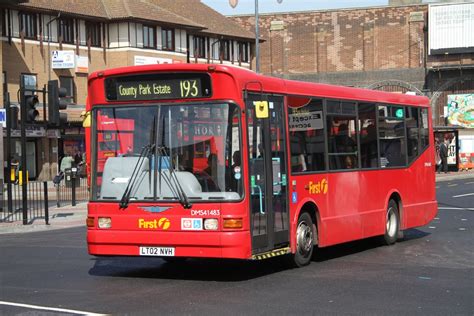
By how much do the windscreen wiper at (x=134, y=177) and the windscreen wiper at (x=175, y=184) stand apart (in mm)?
183

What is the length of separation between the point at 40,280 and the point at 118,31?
141 feet

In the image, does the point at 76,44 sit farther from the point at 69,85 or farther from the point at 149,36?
the point at 149,36

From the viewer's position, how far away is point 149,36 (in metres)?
53.3

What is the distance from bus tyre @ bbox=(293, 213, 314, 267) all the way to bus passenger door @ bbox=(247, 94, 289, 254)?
1.35ft

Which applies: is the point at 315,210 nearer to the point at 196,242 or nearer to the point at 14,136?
the point at 196,242

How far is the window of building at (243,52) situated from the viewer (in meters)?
63.3

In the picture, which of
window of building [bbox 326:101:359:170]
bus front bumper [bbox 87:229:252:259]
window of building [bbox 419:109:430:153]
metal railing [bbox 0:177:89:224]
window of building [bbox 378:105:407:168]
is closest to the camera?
bus front bumper [bbox 87:229:252:259]

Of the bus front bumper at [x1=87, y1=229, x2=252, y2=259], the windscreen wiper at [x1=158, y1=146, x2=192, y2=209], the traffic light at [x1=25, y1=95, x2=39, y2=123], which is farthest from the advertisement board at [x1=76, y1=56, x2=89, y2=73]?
the windscreen wiper at [x1=158, y1=146, x2=192, y2=209]

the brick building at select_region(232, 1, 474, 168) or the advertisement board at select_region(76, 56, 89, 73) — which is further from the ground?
the brick building at select_region(232, 1, 474, 168)

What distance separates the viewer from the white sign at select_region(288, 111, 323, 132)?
1159cm

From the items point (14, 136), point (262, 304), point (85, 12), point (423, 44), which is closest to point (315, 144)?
point (262, 304)

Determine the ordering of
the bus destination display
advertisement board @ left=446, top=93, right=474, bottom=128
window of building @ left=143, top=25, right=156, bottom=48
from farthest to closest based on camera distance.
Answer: advertisement board @ left=446, top=93, right=474, bottom=128, window of building @ left=143, top=25, right=156, bottom=48, the bus destination display

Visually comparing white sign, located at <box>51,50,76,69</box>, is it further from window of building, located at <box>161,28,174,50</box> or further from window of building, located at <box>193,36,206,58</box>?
window of building, located at <box>193,36,206,58</box>

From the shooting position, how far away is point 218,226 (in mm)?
10125
